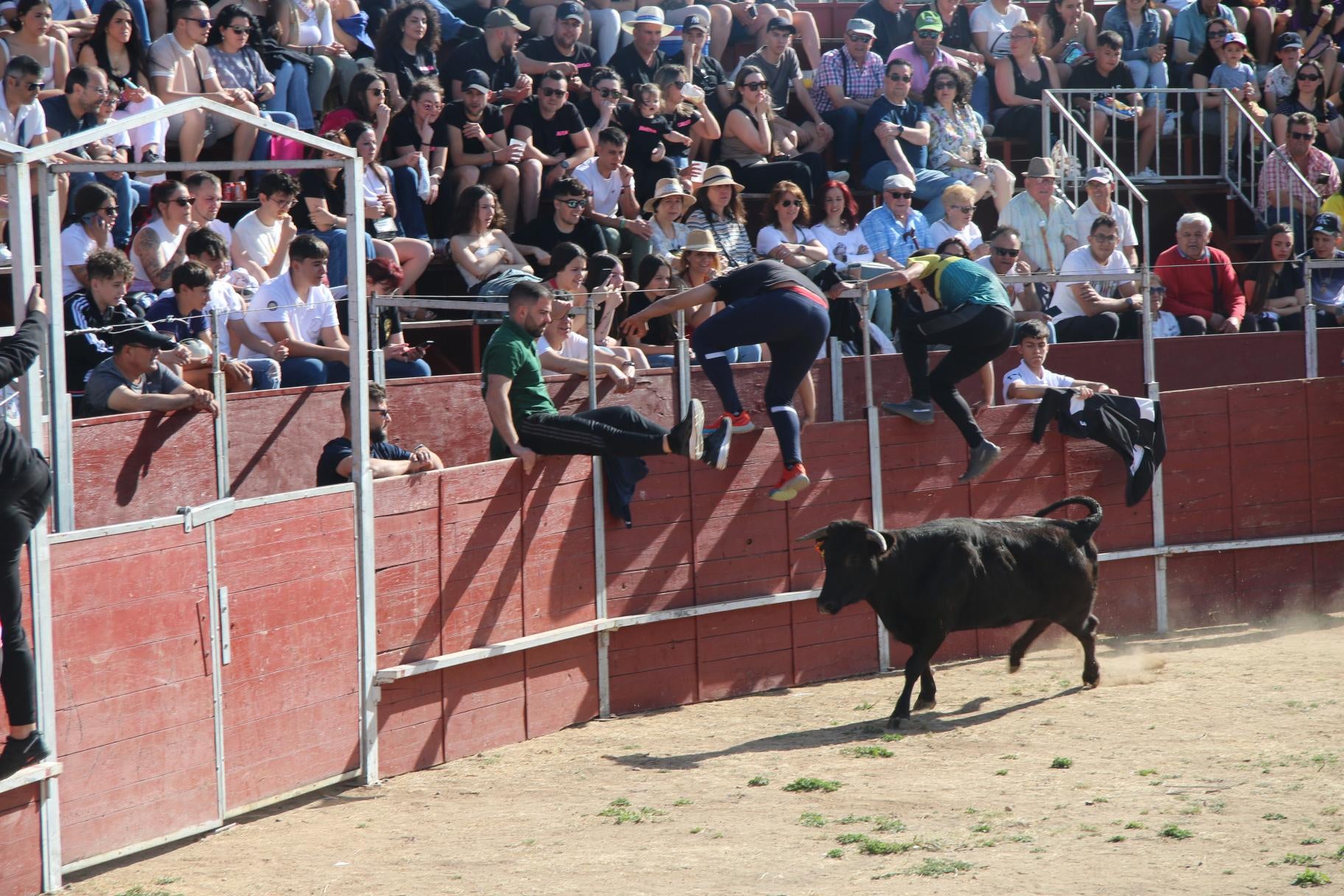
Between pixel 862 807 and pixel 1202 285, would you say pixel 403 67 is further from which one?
pixel 862 807

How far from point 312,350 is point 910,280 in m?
3.59

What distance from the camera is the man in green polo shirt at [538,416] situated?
28.4ft

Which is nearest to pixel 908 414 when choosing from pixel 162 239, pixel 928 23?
pixel 162 239

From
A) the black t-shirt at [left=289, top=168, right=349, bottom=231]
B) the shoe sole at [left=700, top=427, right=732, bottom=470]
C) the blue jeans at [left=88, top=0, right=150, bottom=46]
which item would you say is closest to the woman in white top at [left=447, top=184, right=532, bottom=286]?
the black t-shirt at [left=289, top=168, right=349, bottom=231]

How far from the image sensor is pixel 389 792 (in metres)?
8.01

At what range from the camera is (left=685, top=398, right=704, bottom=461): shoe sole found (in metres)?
8.52

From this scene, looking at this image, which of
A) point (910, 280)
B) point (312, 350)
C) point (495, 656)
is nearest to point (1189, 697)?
point (910, 280)

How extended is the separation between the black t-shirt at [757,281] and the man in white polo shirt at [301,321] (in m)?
2.12

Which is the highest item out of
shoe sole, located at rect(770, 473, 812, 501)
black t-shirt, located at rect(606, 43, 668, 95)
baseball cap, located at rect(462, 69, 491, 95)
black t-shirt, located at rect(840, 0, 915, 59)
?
black t-shirt, located at rect(840, 0, 915, 59)

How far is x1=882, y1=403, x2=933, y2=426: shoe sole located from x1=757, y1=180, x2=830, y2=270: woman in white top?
4.93ft

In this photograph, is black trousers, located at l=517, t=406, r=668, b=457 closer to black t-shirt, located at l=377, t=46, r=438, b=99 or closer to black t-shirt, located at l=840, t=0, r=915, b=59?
black t-shirt, located at l=377, t=46, r=438, b=99

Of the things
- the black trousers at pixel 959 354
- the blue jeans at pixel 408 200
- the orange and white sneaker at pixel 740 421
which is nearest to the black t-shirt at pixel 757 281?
the orange and white sneaker at pixel 740 421

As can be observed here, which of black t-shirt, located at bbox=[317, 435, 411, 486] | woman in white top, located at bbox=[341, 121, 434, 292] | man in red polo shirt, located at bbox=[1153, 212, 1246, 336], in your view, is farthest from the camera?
man in red polo shirt, located at bbox=[1153, 212, 1246, 336]

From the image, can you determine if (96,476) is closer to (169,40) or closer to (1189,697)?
(169,40)
